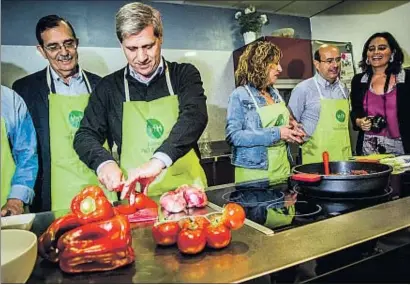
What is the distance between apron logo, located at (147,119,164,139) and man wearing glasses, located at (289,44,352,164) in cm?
91

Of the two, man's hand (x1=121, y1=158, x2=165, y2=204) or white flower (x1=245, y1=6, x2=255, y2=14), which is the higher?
white flower (x1=245, y1=6, x2=255, y2=14)

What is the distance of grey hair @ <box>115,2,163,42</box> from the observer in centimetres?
106

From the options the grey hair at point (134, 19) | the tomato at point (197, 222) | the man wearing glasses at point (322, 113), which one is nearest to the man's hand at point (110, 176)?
the tomato at point (197, 222)

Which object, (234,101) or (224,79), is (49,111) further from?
(224,79)

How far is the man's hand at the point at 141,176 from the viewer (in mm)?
721

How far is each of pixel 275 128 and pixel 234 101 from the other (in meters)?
0.22

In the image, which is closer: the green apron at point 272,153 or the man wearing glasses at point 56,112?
the man wearing glasses at point 56,112

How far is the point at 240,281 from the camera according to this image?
42cm

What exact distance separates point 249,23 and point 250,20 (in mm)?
22

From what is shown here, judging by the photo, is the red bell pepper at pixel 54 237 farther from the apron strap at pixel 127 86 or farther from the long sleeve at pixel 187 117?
the apron strap at pixel 127 86

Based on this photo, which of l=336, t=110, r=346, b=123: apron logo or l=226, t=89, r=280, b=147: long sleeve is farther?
l=336, t=110, r=346, b=123: apron logo

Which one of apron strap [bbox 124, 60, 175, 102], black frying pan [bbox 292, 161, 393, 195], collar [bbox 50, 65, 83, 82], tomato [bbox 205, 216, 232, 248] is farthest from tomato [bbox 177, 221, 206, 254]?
collar [bbox 50, 65, 83, 82]

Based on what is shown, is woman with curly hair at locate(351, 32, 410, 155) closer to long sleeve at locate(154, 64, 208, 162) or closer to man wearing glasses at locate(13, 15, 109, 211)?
long sleeve at locate(154, 64, 208, 162)

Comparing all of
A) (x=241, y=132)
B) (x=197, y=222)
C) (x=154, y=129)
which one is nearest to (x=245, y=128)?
(x=241, y=132)
